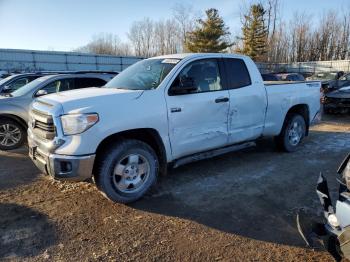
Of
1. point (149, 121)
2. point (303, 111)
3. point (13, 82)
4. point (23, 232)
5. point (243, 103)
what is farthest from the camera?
point (13, 82)

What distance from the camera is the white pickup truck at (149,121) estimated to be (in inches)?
149

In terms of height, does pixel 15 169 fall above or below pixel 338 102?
→ below

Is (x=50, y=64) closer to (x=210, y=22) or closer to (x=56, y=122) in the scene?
(x=210, y=22)

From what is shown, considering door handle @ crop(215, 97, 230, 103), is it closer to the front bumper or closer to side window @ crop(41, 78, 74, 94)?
the front bumper

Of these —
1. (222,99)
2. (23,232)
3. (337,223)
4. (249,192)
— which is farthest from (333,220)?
(23,232)

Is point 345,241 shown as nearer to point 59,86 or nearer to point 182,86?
point 182,86

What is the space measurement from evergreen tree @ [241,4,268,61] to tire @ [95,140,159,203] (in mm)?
41412

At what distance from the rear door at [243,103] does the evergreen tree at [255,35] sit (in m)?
39.5

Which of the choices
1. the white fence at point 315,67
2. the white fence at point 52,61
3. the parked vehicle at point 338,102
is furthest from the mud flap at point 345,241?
the white fence at point 315,67

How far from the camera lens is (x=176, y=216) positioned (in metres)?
3.95

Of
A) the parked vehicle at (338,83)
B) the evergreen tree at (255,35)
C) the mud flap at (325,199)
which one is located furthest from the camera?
the evergreen tree at (255,35)

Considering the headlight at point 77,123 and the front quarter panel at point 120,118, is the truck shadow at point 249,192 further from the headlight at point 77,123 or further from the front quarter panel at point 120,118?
the headlight at point 77,123

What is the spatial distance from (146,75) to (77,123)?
153 centimetres

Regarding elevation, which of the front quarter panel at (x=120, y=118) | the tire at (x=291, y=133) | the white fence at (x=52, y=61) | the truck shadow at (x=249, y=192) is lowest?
the truck shadow at (x=249, y=192)
